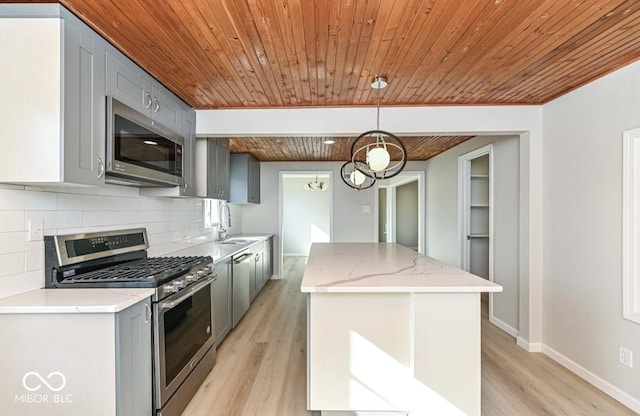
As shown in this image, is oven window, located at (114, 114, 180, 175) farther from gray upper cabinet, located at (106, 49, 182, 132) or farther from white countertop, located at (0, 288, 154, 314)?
white countertop, located at (0, 288, 154, 314)

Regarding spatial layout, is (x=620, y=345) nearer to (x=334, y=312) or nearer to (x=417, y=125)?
(x=334, y=312)

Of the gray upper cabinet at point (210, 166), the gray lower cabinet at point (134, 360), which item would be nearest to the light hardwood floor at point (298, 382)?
the gray lower cabinet at point (134, 360)

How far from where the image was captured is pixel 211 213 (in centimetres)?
441

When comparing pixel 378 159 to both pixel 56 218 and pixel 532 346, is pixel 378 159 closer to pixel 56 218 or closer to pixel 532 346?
pixel 56 218

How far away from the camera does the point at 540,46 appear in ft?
6.46

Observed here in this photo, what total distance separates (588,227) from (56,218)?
3.74 metres

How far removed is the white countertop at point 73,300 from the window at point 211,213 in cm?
248

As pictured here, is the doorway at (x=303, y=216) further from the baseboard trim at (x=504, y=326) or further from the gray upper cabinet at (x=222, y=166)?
the baseboard trim at (x=504, y=326)

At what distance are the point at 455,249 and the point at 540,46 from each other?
333cm

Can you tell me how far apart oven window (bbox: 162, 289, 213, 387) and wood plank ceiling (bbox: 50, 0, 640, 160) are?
1634 mm

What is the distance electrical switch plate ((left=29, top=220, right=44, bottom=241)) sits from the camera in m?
1.75

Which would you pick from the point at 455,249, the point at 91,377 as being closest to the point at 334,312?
the point at 91,377

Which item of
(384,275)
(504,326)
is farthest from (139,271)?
(504,326)

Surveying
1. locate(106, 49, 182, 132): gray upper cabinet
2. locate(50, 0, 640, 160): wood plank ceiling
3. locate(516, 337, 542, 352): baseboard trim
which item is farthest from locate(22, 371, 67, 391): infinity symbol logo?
locate(516, 337, 542, 352): baseboard trim
